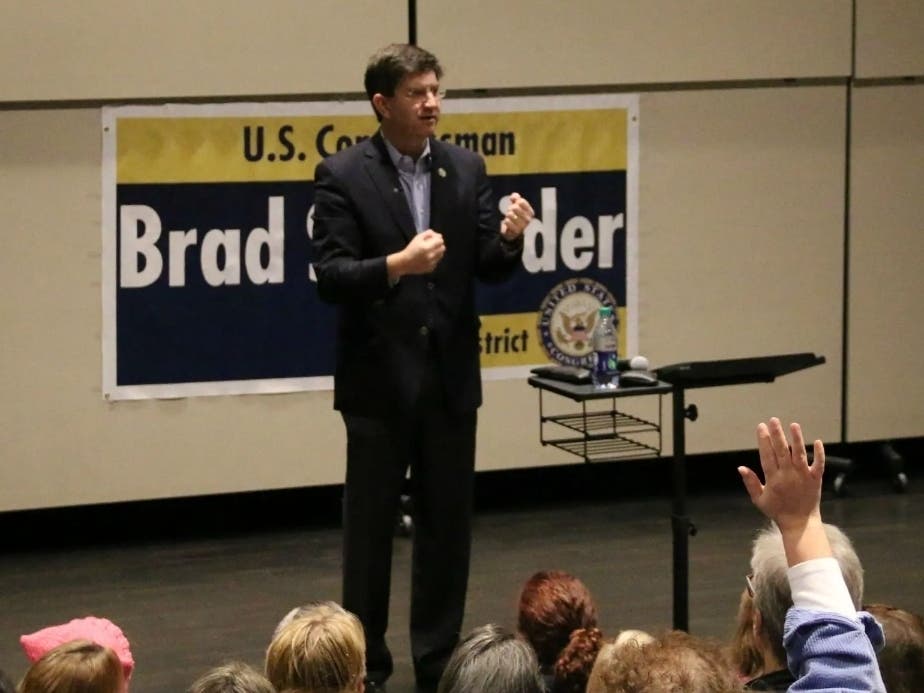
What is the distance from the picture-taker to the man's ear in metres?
4.13

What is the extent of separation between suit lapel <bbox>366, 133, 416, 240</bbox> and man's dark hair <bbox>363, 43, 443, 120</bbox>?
0.32ft

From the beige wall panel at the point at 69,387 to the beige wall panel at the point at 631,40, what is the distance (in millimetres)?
1381

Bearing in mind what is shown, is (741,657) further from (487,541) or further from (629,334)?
(629,334)

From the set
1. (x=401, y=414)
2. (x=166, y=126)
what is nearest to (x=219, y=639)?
(x=401, y=414)

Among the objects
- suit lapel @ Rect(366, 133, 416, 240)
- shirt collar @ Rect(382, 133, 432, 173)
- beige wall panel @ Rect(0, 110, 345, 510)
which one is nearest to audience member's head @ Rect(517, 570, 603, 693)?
suit lapel @ Rect(366, 133, 416, 240)

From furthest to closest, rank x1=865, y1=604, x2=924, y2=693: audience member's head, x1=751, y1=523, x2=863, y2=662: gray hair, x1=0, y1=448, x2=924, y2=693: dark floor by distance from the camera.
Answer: x1=0, y1=448, x2=924, y2=693: dark floor < x1=751, y1=523, x2=863, y2=662: gray hair < x1=865, y1=604, x2=924, y2=693: audience member's head

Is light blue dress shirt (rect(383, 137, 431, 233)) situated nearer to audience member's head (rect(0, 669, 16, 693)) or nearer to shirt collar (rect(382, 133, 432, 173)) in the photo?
shirt collar (rect(382, 133, 432, 173))

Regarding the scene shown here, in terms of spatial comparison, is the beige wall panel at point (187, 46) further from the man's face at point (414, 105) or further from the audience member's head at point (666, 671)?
the audience member's head at point (666, 671)

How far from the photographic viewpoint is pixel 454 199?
4.22 m

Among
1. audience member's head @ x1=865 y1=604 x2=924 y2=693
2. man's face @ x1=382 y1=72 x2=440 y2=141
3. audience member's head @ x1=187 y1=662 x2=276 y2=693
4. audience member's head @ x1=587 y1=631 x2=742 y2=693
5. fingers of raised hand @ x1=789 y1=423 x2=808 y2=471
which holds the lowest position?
audience member's head @ x1=187 y1=662 x2=276 y2=693

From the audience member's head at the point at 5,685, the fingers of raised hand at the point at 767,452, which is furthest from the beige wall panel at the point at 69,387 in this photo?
the fingers of raised hand at the point at 767,452

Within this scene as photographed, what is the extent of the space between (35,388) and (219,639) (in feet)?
4.57

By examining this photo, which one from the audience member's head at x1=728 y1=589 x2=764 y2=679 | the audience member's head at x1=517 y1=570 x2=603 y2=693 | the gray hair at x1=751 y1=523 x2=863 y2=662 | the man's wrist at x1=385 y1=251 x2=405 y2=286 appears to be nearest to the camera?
the gray hair at x1=751 y1=523 x2=863 y2=662

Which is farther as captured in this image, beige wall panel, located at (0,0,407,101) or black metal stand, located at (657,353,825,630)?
beige wall panel, located at (0,0,407,101)
